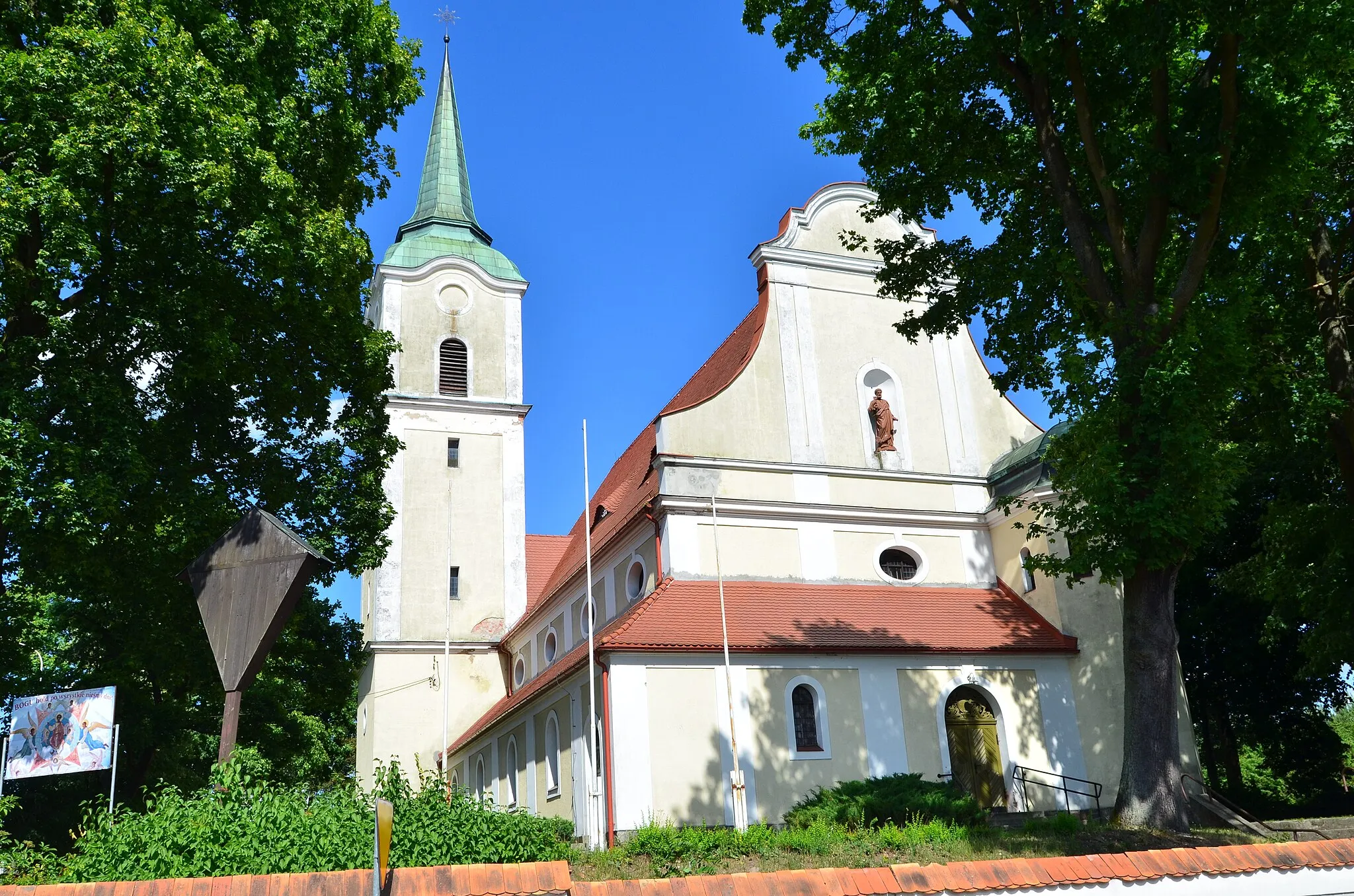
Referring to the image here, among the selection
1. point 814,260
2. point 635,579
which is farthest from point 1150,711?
point 814,260

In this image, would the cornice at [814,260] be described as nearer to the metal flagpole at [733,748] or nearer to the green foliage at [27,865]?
the metal flagpole at [733,748]

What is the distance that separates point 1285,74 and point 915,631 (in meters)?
11.8

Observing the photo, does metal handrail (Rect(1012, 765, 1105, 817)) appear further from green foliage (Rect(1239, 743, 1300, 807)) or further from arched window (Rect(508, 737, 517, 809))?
arched window (Rect(508, 737, 517, 809))

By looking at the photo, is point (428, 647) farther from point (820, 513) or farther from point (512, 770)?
point (820, 513)

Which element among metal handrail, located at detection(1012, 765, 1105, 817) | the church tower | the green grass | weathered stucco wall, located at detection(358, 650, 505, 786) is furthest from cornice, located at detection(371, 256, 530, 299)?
the green grass

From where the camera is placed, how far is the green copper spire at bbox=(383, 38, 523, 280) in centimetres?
3562

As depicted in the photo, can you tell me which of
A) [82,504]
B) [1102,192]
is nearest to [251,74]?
[82,504]

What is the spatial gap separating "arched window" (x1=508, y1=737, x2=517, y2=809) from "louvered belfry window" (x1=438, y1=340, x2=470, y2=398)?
456 inches

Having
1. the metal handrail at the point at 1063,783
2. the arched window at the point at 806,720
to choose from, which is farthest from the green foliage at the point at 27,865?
the metal handrail at the point at 1063,783

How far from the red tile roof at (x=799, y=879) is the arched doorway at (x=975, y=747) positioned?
12.2 meters

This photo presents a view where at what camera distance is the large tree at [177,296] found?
42.1 ft

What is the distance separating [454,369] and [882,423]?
15.5 m

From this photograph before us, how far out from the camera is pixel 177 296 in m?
14.0

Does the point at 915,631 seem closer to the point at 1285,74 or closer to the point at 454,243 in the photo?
the point at 1285,74
